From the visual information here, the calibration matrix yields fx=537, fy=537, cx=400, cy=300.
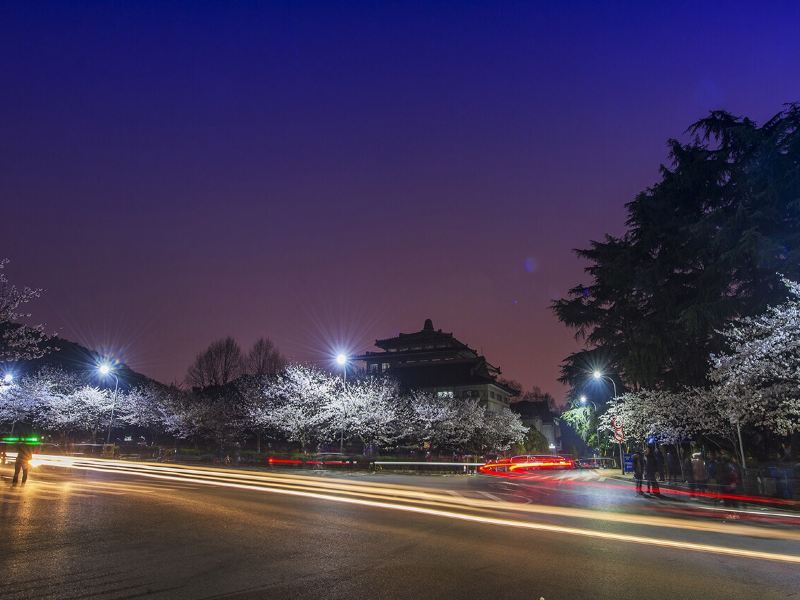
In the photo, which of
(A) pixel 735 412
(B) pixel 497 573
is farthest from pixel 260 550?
(A) pixel 735 412

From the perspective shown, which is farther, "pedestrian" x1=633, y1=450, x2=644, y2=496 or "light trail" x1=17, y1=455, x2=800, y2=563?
"pedestrian" x1=633, y1=450, x2=644, y2=496

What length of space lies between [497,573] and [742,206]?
2077cm

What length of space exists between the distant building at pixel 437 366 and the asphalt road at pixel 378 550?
→ 5348 centimetres

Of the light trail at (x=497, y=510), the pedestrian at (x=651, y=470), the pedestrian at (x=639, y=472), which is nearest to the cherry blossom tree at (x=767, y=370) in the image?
the pedestrian at (x=651, y=470)

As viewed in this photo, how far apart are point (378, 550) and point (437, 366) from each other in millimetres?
82584

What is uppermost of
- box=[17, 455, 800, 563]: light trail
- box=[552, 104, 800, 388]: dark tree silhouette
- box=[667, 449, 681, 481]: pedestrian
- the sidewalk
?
box=[552, 104, 800, 388]: dark tree silhouette

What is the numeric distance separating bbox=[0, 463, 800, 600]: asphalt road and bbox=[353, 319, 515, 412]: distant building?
53.5 meters

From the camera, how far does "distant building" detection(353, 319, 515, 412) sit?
80.6 m

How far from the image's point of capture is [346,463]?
35938mm

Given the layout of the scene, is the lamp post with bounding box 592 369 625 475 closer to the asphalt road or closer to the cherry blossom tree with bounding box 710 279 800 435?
the cherry blossom tree with bounding box 710 279 800 435

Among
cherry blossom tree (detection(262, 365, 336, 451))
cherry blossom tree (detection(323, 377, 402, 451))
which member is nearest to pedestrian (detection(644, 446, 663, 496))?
cherry blossom tree (detection(323, 377, 402, 451))

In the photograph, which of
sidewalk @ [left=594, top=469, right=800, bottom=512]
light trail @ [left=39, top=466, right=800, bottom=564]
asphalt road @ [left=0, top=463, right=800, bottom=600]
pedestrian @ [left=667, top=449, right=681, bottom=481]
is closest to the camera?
asphalt road @ [left=0, top=463, right=800, bottom=600]

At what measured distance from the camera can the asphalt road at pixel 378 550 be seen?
627 centimetres

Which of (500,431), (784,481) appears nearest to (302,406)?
(500,431)
